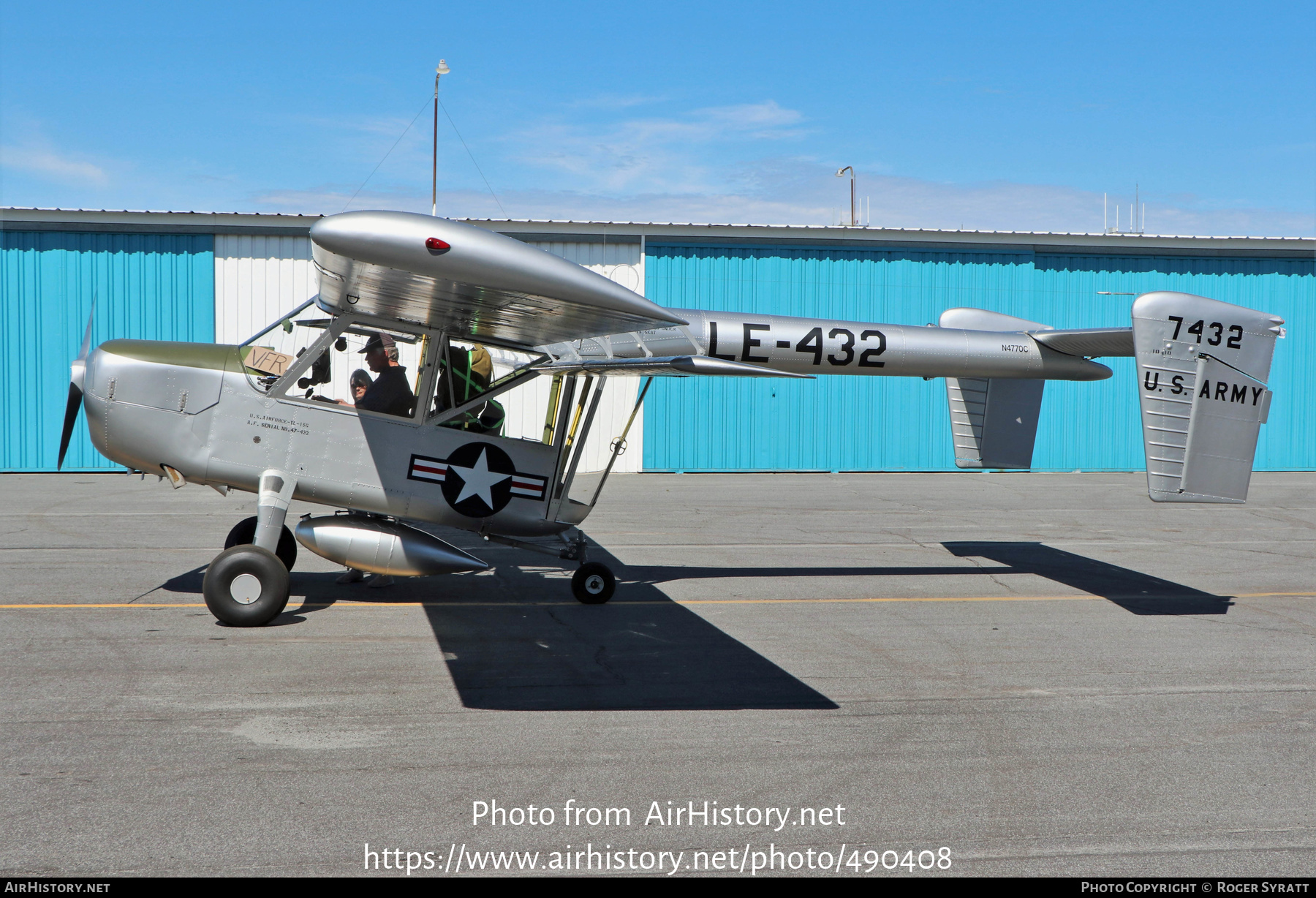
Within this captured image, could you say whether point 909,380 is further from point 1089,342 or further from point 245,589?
point 245,589

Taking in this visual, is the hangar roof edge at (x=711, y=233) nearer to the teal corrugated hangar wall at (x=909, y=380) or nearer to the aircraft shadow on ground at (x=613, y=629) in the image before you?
the teal corrugated hangar wall at (x=909, y=380)

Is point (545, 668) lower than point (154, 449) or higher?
lower

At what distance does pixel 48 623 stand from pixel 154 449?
1.48 meters

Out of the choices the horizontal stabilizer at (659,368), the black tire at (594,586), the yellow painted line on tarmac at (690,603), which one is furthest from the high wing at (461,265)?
the yellow painted line on tarmac at (690,603)

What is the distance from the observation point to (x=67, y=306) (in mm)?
19719

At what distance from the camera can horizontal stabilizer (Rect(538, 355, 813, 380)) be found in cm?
690

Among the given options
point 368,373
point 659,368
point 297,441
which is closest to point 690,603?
point 659,368

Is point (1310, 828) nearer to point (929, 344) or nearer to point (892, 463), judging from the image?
point (929, 344)

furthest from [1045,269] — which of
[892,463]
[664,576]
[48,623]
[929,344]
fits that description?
[48,623]

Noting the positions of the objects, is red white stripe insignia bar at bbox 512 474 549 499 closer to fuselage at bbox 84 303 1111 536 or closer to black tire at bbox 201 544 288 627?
fuselage at bbox 84 303 1111 536

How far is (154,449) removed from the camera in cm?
755

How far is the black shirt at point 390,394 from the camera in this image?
7.95m

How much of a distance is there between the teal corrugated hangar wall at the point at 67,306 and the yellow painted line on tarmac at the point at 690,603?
1319 cm
